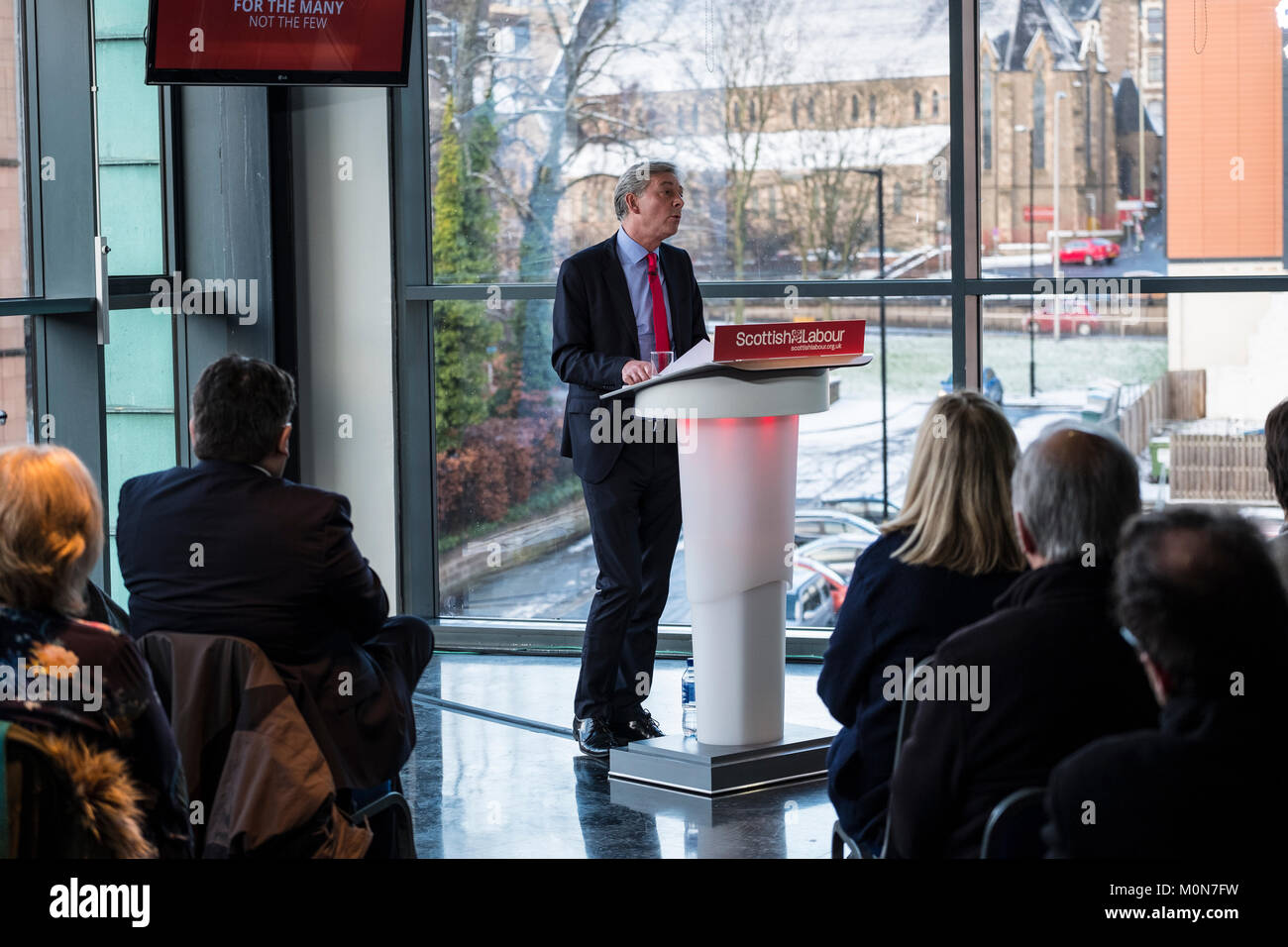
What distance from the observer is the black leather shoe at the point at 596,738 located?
462cm

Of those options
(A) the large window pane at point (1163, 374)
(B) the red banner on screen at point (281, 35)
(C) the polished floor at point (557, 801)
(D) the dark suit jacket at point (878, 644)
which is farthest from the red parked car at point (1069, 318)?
(D) the dark suit jacket at point (878, 644)

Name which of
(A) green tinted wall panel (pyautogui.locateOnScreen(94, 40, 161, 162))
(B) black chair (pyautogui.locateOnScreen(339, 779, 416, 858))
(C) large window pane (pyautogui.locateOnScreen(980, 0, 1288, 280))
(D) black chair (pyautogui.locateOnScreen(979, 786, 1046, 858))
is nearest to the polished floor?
(B) black chair (pyautogui.locateOnScreen(339, 779, 416, 858))

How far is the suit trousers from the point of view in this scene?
4.60m

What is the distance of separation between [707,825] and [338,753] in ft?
4.25

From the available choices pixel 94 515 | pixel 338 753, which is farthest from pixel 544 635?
pixel 94 515

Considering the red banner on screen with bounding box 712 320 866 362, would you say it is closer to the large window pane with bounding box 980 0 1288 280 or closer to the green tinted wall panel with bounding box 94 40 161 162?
the large window pane with bounding box 980 0 1288 280

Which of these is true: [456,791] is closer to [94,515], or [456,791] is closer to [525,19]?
[94,515]

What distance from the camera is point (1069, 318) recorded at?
582 centimetres

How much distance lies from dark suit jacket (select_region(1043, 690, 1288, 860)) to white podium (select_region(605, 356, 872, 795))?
221 centimetres

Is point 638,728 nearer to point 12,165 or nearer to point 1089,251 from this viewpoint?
point 1089,251

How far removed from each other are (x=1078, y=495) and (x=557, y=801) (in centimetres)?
232

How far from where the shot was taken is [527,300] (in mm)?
6215

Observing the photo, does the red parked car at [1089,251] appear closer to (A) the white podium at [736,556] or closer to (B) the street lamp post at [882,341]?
(B) the street lamp post at [882,341]

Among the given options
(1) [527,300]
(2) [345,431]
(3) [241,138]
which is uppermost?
(3) [241,138]
